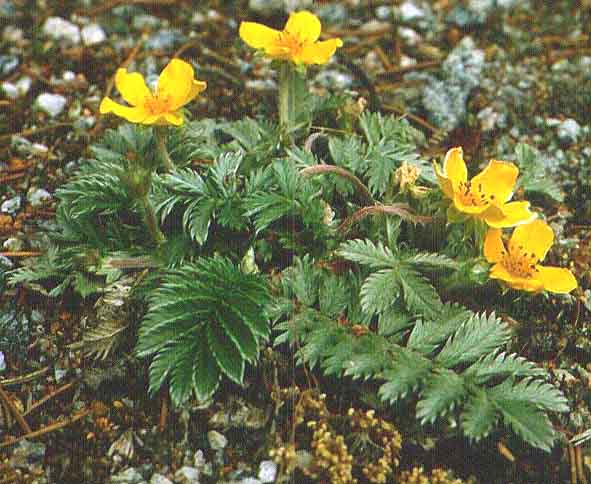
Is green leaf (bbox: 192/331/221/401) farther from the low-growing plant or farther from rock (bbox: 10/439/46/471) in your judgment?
rock (bbox: 10/439/46/471)

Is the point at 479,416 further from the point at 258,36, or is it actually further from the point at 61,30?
the point at 61,30

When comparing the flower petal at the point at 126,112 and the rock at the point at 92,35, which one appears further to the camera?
the rock at the point at 92,35

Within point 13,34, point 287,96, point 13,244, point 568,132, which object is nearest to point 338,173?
point 287,96

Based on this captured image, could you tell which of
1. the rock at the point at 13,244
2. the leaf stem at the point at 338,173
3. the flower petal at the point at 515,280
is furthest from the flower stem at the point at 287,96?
the rock at the point at 13,244

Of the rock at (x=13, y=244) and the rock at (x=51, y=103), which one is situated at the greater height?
the rock at (x=51, y=103)

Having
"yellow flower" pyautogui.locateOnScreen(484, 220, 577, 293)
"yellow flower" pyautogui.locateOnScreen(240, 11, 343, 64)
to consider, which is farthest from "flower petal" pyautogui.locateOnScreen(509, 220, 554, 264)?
"yellow flower" pyautogui.locateOnScreen(240, 11, 343, 64)

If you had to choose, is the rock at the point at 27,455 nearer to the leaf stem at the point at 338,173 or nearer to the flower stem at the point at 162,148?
the flower stem at the point at 162,148

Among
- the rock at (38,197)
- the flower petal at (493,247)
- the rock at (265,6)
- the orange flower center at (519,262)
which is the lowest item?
the rock at (38,197)
